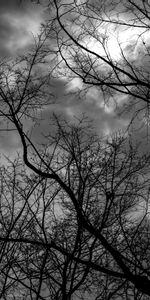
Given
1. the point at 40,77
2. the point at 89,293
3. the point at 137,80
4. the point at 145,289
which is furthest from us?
the point at 89,293

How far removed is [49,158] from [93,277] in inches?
149

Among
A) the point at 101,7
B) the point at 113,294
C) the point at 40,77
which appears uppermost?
the point at 40,77

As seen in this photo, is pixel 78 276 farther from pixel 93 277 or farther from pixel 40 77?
pixel 40 77

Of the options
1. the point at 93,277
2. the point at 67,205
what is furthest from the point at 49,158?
the point at 93,277

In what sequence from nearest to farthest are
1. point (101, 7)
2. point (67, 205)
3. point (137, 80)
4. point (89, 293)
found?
point (137, 80) → point (101, 7) → point (67, 205) → point (89, 293)

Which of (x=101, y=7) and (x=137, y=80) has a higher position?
(x=101, y=7)

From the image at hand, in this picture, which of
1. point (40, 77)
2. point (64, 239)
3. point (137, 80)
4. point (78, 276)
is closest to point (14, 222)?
point (64, 239)

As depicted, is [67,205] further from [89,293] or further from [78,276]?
[89,293]

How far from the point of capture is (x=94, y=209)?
32.7 ft

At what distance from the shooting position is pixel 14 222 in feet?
33.9

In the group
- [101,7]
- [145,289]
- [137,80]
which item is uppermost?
[101,7]

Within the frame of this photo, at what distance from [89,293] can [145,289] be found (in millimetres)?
6854

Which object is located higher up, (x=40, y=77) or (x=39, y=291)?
(x=40, y=77)

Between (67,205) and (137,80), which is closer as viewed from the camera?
(137,80)
